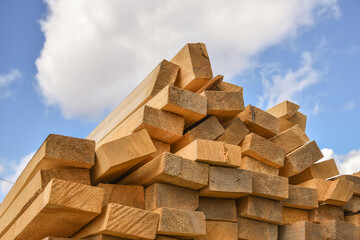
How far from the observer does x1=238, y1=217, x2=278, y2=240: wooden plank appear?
2.60 metres

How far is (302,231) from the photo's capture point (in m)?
2.69

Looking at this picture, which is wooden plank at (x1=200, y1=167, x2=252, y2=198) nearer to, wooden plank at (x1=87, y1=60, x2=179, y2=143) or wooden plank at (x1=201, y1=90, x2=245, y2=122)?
wooden plank at (x1=201, y1=90, x2=245, y2=122)

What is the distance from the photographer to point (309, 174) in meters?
3.21

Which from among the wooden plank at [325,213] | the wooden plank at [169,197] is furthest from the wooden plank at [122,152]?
the wooden plank at [325,213]

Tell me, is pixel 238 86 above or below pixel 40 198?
above

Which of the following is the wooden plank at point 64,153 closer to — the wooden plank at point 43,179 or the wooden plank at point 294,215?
the wooden plank at point 43,179

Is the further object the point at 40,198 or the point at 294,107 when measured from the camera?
the point at 294,107

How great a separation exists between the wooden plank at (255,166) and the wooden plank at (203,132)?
27cm

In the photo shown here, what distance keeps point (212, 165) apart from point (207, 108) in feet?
1.48

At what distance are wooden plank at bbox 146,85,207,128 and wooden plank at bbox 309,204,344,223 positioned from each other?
3.83 ft

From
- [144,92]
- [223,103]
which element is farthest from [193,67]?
[144,92]

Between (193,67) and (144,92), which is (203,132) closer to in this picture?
(193,67)

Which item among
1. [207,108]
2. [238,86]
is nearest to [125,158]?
[207,108]

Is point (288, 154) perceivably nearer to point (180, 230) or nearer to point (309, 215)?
Result: point (309, 215)
